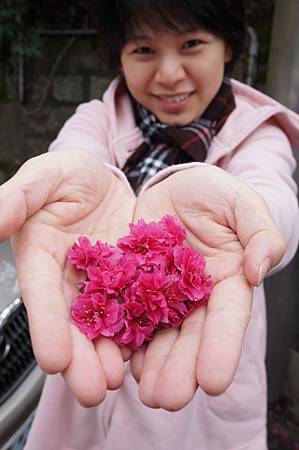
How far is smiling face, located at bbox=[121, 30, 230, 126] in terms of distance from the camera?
144cm

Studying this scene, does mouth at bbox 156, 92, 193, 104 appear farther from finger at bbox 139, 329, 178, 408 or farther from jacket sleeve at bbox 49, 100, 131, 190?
finger at bbox 139, 329, 178, 408

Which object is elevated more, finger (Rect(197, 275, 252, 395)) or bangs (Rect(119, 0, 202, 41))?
Answer: bangs (Rect(119, 0, 202, 41))

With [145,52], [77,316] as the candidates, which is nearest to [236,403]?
[77,316]

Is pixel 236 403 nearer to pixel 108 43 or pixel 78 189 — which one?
pixel 78 189

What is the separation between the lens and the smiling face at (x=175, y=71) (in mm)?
1441

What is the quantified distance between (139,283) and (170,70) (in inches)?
26.7

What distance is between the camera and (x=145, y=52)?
148 centimetres

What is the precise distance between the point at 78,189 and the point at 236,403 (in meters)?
0.65

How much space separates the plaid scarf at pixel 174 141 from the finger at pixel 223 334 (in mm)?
613

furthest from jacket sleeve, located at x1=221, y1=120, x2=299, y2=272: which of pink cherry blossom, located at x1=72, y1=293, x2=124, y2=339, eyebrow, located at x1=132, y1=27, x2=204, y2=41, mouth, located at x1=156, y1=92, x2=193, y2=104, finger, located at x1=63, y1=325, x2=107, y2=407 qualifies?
finger, located at x1=63, y1=325, x2=107, y2=407

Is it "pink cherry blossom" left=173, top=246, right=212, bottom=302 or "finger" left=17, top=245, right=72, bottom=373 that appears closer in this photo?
"finger" left=17, top=245, right=72, bottom=373

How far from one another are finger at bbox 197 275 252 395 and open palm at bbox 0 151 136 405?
16cm

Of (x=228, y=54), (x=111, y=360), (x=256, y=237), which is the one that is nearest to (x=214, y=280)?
(x=256, y=237)

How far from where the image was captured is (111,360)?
901 millimetres
